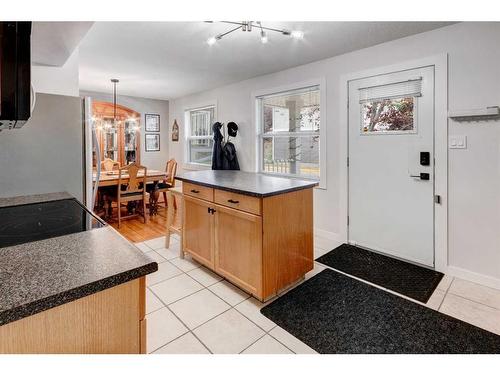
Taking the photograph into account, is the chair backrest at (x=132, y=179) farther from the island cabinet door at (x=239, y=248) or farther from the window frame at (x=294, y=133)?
the island cabinet door at (x=239, y=248)

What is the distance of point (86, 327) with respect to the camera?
0.76 metres

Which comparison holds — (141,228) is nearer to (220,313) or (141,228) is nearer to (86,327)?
(220,313)

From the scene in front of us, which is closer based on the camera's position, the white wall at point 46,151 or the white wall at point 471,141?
the white wall at point 46,151

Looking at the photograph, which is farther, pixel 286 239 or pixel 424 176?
pixel 424 176

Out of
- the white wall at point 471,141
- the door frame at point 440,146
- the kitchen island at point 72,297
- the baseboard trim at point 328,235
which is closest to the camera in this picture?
the kitchen island at point 72,297

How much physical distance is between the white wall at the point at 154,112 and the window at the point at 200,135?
813 millimetres

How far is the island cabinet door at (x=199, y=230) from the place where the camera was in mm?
2475

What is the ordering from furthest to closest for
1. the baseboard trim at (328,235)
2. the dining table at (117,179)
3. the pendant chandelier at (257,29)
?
1. the dining table at (117,179)
2. the baseboard trim at (328,235)
3. the pendant chandelier at (257,29)

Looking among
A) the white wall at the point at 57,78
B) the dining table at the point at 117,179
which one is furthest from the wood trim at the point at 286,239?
the dining table at the point at 117,179

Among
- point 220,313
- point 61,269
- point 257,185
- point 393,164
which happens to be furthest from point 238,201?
point 393,164

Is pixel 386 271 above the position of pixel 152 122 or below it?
below

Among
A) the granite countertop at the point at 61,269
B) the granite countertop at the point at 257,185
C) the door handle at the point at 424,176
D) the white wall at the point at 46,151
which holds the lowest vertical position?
the granite countertop at the point at 61,269

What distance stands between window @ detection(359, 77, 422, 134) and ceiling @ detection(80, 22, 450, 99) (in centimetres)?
47

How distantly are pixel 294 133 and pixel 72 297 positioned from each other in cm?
353
